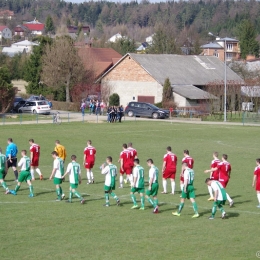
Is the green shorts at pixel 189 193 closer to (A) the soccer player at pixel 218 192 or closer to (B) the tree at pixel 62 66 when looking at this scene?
(A) the soccer player at pixel 218 192

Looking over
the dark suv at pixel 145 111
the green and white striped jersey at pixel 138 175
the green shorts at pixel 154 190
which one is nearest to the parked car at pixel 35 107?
the dark suv at pixel 145 111

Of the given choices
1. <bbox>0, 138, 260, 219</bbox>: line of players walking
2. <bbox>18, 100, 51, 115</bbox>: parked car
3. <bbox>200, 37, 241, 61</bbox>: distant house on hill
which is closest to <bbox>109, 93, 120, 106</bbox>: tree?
<bbox>18, 100, 51, 115</bbox>: parked car

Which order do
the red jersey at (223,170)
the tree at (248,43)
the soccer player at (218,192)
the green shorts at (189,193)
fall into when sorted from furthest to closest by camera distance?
the tree at (248,43)
the red jersey at (223,170)
the green shorts at (189,193)
the soccer player at (218,192)

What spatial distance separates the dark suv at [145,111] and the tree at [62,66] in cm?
1386

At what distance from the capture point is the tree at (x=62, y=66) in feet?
232

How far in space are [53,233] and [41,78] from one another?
193ft

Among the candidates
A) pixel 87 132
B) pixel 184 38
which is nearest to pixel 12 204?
pixel 87 132

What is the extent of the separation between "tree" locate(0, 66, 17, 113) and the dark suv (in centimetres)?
1095

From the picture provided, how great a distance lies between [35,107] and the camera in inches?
2379

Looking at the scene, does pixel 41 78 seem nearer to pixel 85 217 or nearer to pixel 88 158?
pixel 88 158

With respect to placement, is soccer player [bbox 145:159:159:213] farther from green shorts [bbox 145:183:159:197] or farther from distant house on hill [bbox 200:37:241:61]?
distant house on hill [bbox 200:37:241:61]

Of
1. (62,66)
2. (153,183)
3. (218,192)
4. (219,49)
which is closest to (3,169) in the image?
(153,183)

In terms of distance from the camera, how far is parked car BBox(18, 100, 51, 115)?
6038cm

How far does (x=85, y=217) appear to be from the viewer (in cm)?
1867
